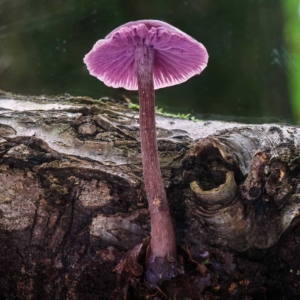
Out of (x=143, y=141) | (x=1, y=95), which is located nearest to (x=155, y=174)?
(x=143, y=141)

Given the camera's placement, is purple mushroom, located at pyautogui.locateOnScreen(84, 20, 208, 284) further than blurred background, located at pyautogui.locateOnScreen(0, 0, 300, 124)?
No

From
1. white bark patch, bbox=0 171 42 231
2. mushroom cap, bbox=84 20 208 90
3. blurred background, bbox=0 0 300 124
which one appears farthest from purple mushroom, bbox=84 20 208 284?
blurred background, bbox=0 0 300 124

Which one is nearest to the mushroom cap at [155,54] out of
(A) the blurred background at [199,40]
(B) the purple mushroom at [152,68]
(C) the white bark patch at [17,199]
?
(B) the purple mushroom at [152,68]

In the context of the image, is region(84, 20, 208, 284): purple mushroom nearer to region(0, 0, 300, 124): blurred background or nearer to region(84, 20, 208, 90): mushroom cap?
region(84, 20, 208, 90): mushroom cap

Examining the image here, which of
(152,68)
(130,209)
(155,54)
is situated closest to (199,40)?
(155,54)

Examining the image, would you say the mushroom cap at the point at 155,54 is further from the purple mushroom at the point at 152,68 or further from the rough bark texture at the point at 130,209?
the rough bark texture at the point at 130,209

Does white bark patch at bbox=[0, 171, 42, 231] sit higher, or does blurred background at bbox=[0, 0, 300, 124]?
blurred background at bbox=[0, 0, 300, 124]
